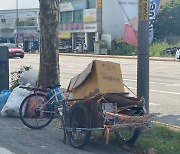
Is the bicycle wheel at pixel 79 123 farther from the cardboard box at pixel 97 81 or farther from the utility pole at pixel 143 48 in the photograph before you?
the utility pole at pixel 143 48

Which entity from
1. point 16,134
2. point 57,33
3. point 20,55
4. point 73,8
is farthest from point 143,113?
point 73,8

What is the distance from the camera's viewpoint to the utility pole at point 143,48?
7.88m

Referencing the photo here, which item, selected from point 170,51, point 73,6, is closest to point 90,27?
point 73,6

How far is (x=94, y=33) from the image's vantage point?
6025 centimetres

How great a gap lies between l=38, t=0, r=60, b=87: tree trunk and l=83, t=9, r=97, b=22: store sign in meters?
48.1

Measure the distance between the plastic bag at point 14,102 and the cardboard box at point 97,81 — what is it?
8.28 feet

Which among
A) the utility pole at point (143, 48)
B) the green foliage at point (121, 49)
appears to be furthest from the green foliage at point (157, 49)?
the utility pole at point (143, 48)

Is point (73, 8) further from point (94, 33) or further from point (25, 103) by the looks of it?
point (25, 103)

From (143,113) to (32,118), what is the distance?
2.88 m

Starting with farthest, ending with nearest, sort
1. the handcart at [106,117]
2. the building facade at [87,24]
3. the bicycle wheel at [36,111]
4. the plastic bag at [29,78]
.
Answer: the building facade at [87,24] < the plastic bag at [29,78] < the bicycle wheel at [36,111] < the handcart at [106,117]

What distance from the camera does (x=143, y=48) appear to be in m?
7.98

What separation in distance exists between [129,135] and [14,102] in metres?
3.35

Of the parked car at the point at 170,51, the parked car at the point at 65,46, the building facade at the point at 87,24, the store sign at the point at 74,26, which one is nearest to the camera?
the parked car at the point at 170,51

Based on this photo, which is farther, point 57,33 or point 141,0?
point 57,33
